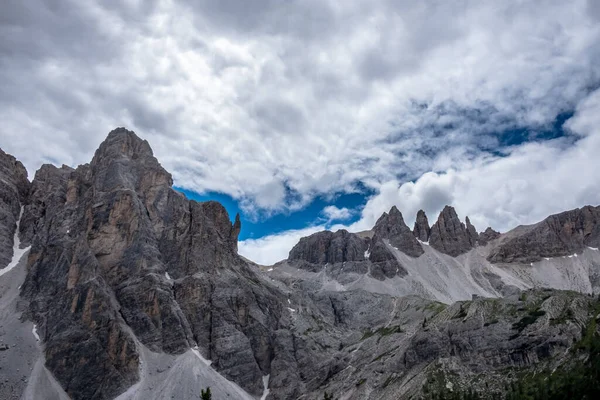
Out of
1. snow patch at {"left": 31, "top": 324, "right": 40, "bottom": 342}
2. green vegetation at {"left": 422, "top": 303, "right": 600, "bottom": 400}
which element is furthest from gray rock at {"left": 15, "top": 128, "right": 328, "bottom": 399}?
green vegetation at {"left": 422, "top": 303, "right": 600, "bottom": 400}

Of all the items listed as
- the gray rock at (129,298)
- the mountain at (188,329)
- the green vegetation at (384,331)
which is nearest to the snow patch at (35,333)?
the mountain at (188,329)

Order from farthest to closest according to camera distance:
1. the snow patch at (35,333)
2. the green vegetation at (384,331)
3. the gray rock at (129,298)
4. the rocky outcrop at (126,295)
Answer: the green vegetation at (384,331), the snow patch at (35,333), the gray rock at (129,298), the rocky outcrop at (126,295)

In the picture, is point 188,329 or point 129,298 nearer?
point 129,298

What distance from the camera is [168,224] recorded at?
653 feet

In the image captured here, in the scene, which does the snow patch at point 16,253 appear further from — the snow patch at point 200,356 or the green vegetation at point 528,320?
the green vegetation at point 528,320

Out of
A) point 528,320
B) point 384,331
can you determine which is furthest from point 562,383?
point 384,331

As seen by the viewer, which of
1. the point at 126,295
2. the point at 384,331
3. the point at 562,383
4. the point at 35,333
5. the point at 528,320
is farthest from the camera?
the point at 384,331

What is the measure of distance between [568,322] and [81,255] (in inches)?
6122

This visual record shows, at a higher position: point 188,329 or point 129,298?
point 129,298

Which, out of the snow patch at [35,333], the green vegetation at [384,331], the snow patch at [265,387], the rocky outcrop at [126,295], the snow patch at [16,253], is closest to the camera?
the rocky outcrop at [126,295]

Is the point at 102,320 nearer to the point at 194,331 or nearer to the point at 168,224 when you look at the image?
the point at 194,331

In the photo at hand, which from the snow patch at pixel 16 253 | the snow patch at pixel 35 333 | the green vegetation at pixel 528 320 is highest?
the snow patch at pixel 16 253

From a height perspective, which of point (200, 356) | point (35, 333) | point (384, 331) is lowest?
point (200, 356)

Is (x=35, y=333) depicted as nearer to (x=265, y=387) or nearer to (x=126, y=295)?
(x=126, y=295)
